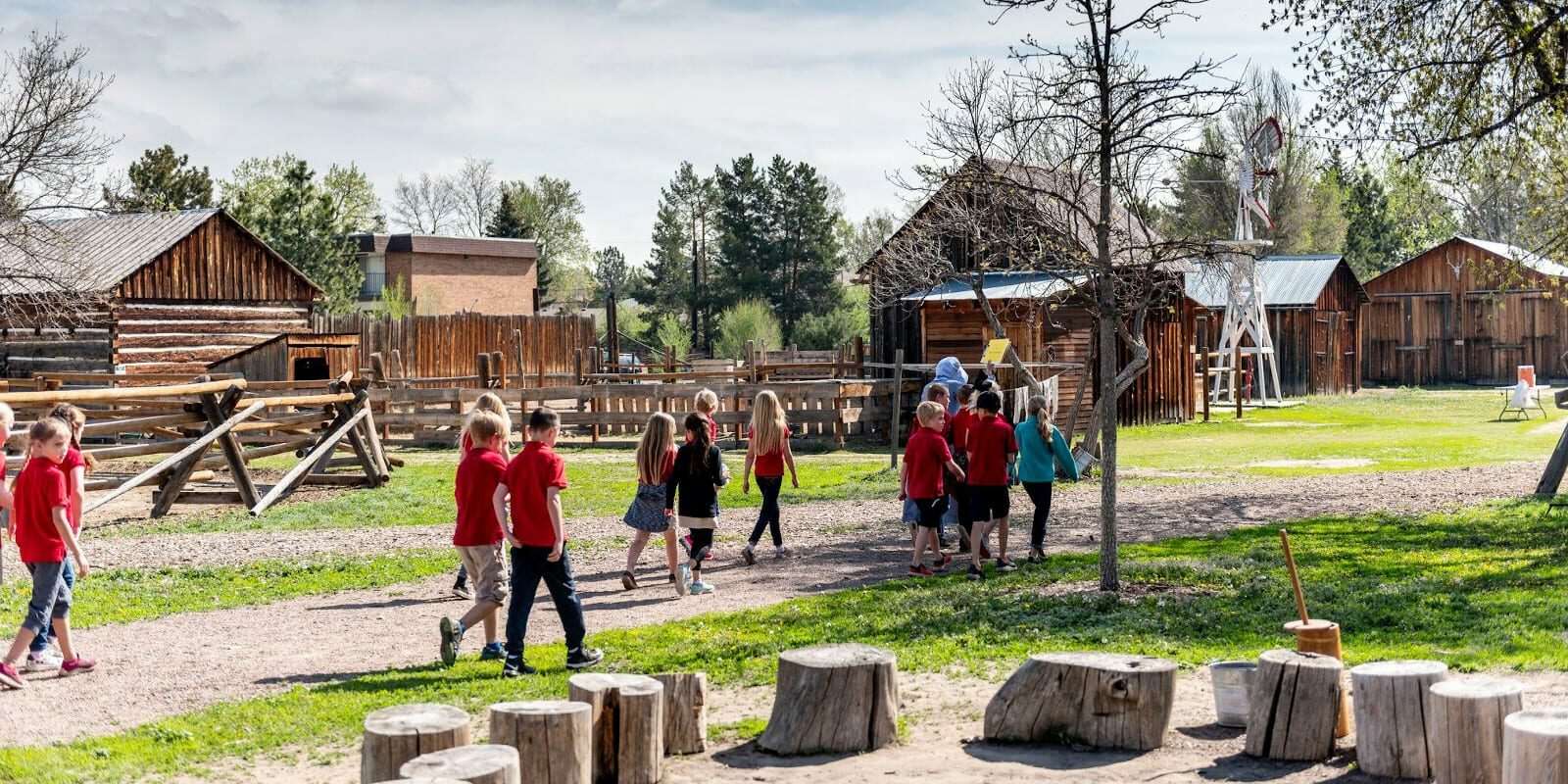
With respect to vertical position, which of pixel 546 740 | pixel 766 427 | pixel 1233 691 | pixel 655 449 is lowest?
pixel 1233 691

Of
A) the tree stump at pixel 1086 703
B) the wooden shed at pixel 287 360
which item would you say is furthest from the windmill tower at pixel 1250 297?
→ the tree stump at pixel 1086 703

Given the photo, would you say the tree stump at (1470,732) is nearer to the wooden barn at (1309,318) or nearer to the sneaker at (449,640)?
the sneaker at (449,640)

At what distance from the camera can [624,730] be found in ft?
21.4

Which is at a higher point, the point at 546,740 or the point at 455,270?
the point at 455,270

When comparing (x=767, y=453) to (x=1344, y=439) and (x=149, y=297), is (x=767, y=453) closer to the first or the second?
(x=1344, y=439)

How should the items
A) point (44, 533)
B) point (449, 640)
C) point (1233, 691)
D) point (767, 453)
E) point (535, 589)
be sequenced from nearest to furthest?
point (1233, 691) → point (535, 589) → point (449, 640) → point (44, 533) → point (767, 453)

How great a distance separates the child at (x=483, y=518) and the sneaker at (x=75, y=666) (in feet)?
7.52

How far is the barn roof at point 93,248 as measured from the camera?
31125 mm

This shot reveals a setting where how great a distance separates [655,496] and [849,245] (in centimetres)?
7809

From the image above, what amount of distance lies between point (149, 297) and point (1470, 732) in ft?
115

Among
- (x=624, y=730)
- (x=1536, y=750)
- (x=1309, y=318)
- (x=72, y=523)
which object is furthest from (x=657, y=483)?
(x=1309, y=318)

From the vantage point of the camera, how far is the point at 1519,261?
53.8 feet

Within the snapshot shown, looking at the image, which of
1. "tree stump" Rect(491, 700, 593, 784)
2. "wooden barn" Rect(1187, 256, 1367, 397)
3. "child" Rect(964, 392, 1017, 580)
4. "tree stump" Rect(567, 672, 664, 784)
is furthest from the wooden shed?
"tree stump" Rect(491, 700, 593, 784)

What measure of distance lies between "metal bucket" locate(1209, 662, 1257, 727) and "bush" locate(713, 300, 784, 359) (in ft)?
177
